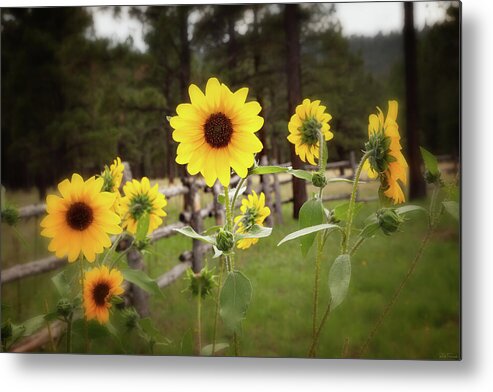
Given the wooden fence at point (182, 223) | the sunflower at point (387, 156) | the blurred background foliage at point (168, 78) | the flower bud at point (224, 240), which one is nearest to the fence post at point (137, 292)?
the wooden fence at point (182, 223)

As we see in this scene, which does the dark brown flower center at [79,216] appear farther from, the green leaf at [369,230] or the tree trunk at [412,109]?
the tree trunk at [412,109]

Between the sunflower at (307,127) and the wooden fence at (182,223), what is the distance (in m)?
0.05

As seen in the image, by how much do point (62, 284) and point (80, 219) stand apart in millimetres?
204

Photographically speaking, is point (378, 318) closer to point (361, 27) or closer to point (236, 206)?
point (236, 206)

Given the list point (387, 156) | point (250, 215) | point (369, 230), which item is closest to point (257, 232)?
point (250, 215)

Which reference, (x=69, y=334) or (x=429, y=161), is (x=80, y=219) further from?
(x=429, y=161)

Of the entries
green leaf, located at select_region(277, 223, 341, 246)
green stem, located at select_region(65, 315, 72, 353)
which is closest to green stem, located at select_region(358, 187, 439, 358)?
green leaf, located at select_region(277, 223, 341, 246)

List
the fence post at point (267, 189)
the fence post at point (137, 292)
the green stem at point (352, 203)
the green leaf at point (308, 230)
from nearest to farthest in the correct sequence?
the green leaf at point (308, 230)
the green stem at point (352, 203)
the fence post at point (267, 189)
the fence post at point (137, 292)

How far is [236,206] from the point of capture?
5.99ft

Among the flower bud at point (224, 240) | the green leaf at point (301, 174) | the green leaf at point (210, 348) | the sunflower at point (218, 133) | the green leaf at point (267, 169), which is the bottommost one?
the green leaf at point (210, 348)

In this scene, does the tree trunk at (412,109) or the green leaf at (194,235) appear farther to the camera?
the tree trunk at (412,109)

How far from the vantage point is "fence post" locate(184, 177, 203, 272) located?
6.37 ft

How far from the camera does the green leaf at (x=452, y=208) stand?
6.06ft

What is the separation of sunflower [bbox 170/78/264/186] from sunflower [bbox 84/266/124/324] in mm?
396
